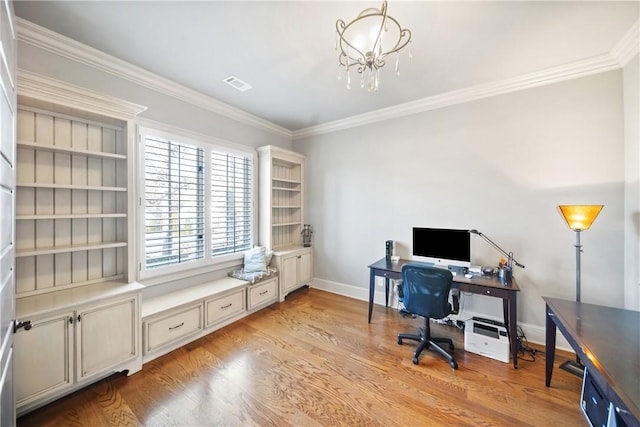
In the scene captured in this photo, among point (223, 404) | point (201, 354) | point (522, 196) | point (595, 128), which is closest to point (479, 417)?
point (223, 404)

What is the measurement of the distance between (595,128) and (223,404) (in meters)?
4.18

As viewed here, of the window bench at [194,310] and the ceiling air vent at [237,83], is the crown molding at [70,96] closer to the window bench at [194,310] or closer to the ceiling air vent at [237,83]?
the ceiling air vent at [237,83]

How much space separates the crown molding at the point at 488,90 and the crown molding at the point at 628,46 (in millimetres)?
56

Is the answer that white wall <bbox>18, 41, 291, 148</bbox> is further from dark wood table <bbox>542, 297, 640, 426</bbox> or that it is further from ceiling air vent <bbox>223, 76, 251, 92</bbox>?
dark wood table <bbox>542, 297, 640, 426</bbox>

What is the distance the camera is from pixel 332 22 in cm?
185

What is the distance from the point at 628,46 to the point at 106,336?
16.5 feet

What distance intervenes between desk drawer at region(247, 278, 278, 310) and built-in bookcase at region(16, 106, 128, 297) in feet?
4.77

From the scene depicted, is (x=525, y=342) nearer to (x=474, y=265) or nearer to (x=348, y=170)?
(x=474, y=265)

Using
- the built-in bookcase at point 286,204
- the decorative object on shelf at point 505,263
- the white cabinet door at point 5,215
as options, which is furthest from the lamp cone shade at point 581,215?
the white cabinet door at point 5,215

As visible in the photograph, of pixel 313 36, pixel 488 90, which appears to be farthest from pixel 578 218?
pixel 313 36

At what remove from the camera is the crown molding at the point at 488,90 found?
7.62 feet

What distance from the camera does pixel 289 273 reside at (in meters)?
3.85

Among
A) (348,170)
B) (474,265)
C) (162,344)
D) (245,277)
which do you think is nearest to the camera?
(162,344)

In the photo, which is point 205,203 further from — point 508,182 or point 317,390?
point 508,182
